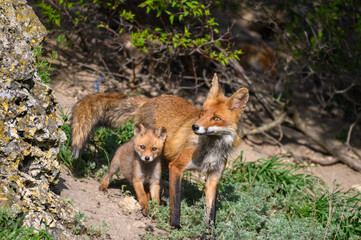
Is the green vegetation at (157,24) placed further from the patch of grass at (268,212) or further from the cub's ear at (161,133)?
the cub's ear at (161,133)

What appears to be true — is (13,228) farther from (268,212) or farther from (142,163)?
(268,212)

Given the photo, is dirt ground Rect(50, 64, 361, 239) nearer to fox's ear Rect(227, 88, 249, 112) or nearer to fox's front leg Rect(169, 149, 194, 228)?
fox's front leg Rect(169, 149, 194, 228)

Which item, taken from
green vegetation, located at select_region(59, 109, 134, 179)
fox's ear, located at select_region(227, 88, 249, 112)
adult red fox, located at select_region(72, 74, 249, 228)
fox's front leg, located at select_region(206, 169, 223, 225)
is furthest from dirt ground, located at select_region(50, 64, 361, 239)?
fox's ear, located at select_region(227, 88, 249, 112)

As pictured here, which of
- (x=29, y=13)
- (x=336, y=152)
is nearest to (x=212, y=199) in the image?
(x=29, y=13)

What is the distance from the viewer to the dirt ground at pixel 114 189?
491cm

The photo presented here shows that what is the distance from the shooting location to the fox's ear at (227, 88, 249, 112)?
5.27 m

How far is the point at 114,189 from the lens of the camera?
6145 mm

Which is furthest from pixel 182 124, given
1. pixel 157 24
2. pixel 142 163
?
pixel 157 24

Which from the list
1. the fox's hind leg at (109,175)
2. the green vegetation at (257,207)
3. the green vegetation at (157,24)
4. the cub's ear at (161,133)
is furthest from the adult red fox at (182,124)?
the green vegetation at (157,24)

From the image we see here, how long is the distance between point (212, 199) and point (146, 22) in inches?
191

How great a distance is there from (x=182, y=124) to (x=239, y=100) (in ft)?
3.12

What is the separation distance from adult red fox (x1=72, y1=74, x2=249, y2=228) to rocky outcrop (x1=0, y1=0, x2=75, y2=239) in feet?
3.35

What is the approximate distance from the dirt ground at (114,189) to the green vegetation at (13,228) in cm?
93

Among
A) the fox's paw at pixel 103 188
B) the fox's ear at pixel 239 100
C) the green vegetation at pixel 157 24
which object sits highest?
the green vegetation at pixel 157 24
